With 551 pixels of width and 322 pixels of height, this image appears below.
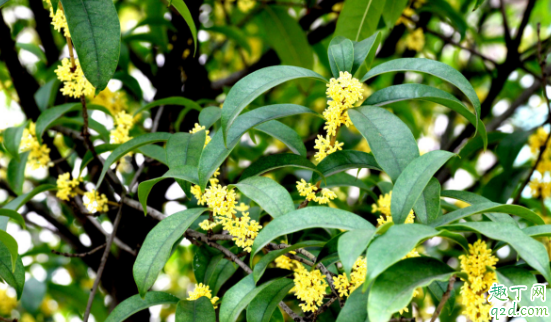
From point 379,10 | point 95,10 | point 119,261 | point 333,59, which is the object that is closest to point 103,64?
point 95,10

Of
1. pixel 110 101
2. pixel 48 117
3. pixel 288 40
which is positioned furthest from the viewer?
pixel 288 40

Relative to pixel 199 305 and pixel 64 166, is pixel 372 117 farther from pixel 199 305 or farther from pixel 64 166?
pixel 64 166

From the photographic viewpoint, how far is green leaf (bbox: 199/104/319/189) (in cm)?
64

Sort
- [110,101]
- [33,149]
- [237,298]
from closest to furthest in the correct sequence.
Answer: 1. [237,298]
2. [33,149]
3. [110,101]

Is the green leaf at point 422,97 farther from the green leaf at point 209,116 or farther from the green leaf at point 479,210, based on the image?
the green leaf at point 209,116

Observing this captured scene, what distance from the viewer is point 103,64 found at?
679mm

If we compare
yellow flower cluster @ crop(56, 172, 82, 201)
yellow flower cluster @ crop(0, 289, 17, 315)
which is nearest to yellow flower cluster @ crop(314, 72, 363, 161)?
yellow flower cluster @ crop(56, 172, 82, 201)

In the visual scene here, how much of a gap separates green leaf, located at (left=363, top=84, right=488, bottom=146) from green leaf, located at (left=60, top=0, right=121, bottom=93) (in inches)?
15.3

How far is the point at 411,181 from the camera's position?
0.57 metres

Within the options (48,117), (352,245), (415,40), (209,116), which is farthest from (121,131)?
(415,40)

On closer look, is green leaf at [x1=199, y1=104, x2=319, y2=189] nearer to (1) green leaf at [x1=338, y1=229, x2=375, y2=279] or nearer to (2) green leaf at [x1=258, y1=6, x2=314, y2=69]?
(1) green leaf at [x1=338, y1=229, x2=375, y2=279]

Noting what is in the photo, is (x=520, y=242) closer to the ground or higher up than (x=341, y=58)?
closer to the ground

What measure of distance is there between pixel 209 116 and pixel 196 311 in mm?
347

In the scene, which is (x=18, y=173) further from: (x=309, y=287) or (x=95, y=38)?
(x=309, y=287)
